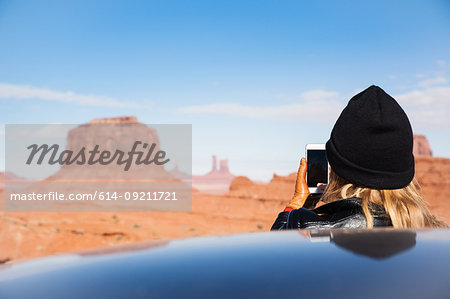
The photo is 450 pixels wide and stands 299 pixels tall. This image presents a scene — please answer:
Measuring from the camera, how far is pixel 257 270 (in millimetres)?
890

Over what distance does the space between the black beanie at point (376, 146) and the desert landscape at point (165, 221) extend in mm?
468

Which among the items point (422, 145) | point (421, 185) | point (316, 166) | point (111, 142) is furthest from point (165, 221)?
point (422, 145)

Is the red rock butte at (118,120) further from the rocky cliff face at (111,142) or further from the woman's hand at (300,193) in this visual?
the woman's hand at (300,193)

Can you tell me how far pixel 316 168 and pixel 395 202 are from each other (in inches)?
37.4

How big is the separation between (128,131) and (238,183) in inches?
1164

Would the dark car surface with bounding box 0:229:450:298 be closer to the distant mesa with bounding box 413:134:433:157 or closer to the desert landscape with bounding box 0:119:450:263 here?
the desert landscape with bounding box 0:119:450:263

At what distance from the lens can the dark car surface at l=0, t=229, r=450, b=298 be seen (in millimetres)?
760

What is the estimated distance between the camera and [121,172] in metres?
72.2

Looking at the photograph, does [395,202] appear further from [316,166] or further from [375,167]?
[316,166]

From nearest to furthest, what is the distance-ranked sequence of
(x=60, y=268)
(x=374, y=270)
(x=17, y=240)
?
(x=374, y=270) → (x=60, y=268) → (x=17, y=240)

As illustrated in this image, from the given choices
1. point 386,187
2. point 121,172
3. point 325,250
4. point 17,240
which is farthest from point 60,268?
point 121,172

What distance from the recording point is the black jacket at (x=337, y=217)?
76.0 inches

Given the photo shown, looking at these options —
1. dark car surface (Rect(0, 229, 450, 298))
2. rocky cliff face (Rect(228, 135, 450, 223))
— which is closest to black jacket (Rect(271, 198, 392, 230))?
dark car surface (Rect(0, 229, 450, 298))

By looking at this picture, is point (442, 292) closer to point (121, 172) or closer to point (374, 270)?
point (374, 270)
